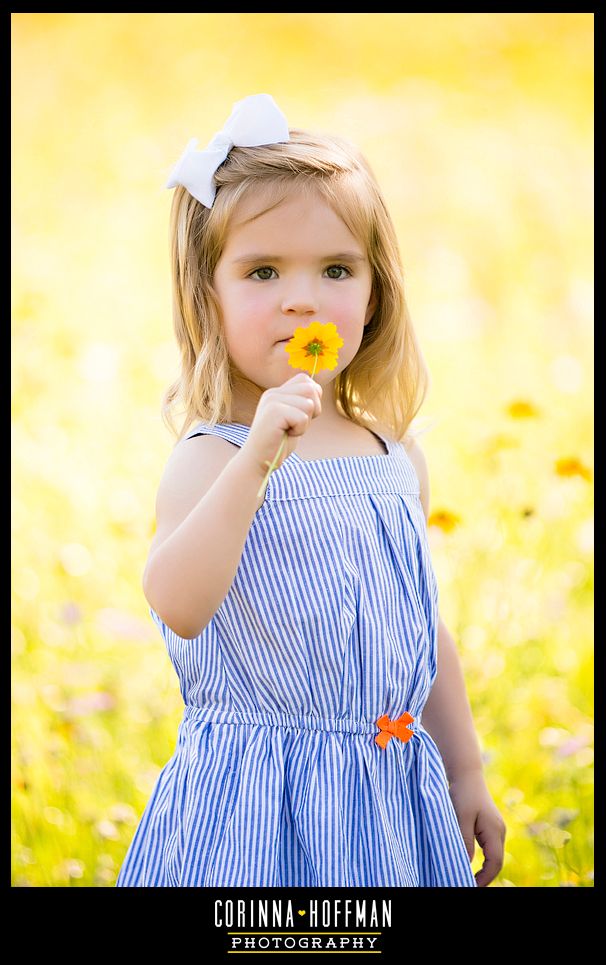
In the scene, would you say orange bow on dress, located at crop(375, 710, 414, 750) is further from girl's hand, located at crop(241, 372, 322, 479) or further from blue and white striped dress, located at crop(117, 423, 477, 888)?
girl's hand, located at crop(241, 372, 322, 479)

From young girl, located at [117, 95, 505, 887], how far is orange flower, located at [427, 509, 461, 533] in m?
0.53

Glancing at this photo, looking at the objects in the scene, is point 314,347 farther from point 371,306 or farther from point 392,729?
point 392,729

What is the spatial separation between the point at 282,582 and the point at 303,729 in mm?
188

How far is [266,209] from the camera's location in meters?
1.33

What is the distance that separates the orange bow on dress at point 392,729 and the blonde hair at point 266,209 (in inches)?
17.4

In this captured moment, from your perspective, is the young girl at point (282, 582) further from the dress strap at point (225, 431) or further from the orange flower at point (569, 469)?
the orange flower at point (569, 469)

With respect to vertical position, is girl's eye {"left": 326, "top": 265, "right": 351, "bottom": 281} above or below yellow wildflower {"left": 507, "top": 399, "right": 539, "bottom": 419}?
below

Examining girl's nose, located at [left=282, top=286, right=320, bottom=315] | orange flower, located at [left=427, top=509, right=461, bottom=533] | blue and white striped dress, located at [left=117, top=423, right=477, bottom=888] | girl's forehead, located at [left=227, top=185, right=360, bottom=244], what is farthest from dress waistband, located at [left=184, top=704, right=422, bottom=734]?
orange flower, located at [left=427, top=509, right=461, bottom=533]

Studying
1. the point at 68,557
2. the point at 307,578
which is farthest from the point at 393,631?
the point at 68,557

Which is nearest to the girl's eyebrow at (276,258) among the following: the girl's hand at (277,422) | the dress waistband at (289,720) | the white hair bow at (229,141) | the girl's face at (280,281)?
the girl's face at (280,281)

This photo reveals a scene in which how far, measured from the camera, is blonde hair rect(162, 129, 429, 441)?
1354 mm

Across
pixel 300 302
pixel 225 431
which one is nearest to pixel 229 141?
pixel 300 302
